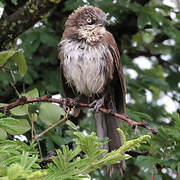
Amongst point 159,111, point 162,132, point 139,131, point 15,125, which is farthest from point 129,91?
point 15,125

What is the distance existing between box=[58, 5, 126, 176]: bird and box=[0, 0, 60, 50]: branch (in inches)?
20.5

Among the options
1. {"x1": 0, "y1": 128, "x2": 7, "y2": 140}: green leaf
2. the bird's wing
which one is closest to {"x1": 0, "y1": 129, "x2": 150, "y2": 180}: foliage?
{"x1": 0, "y1": 128, "x2": 7, "y2": 140}: green leaf

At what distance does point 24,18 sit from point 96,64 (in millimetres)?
897

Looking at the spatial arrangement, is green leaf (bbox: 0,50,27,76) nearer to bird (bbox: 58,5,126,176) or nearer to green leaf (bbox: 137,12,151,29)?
bird (bbox: 58,5,126,176)

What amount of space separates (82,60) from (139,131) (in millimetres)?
1061

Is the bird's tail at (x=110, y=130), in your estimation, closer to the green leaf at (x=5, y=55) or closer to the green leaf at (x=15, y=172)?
the green leaf at (x=5, y=55)

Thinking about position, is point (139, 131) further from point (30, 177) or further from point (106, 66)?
point (30, 177)

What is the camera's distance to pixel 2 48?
4352mm

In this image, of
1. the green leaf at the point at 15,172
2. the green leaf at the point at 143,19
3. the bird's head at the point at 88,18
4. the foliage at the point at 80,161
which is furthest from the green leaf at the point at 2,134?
the green leaf at the point at 143,19

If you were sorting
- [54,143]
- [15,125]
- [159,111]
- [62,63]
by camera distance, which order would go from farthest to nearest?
[159,111] → [62,63] → [54,143] → [15,125]

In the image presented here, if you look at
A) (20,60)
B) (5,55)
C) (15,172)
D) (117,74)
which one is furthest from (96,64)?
(15,172)

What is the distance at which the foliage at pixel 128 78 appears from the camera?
348 cm

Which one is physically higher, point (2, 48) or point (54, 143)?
point (2, 48)

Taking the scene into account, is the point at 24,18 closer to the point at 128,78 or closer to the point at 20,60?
the point at 20,60
